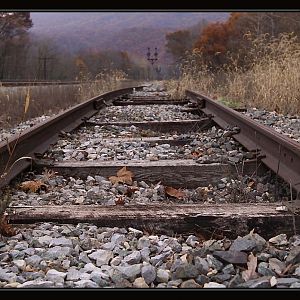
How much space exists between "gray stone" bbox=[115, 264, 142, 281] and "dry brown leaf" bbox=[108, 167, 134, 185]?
4.60ft

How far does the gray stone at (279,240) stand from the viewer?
83.8 inches

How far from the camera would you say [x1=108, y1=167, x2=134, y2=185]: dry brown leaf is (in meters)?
3.27

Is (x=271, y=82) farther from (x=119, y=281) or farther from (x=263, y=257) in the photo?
(x=119, y=281)

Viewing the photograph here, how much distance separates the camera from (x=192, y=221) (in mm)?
Result: 2285

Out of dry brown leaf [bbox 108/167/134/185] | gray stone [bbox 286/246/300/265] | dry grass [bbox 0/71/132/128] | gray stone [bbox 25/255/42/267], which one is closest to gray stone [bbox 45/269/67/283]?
gray stone [bbox 25/255/42/267]

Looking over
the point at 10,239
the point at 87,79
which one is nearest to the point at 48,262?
the point at 10,239

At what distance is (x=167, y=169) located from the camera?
11.0ft

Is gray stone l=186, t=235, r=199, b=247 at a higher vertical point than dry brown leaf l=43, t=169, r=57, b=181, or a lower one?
higher

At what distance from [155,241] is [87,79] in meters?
12.3

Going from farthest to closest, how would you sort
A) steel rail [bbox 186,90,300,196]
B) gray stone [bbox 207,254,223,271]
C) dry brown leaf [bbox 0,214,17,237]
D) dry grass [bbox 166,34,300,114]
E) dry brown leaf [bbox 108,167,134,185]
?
1. dry grass [bbox 166,34,300,114]
2. dry brown leaf [bbox 108,167,134,185]
3. steel rail [bbox 186,90,300,196]
4. dry brown leaf [bbox 0,214,17,237]
5. gray stone [bbox 207,254,223,271]

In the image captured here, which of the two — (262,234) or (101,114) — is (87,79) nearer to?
(101,114)

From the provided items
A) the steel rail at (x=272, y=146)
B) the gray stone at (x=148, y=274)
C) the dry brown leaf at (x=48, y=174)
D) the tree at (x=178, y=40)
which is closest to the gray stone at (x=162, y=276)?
the gray stone at (x=148, y=274)

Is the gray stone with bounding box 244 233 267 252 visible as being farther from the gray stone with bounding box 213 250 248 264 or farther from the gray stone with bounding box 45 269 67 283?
the gray stone with bounding box 45 269 67 283

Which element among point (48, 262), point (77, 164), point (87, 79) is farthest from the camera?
point (87, 79)
